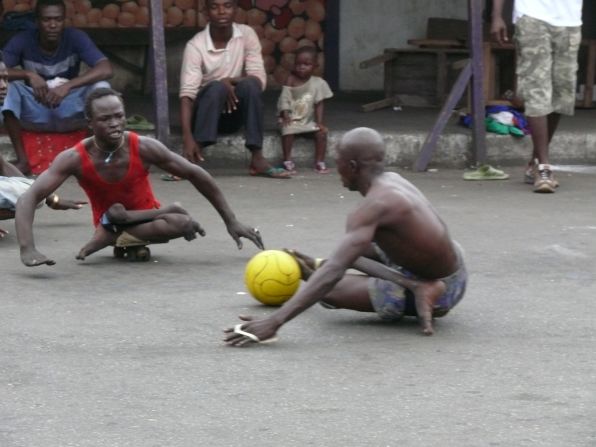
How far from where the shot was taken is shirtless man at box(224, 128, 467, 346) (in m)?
5.43

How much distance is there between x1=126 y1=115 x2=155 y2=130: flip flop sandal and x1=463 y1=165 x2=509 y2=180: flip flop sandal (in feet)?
7.96

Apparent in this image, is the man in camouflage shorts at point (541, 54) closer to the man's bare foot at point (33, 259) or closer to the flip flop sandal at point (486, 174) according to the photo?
the flip flop sandal at point (486, 174)

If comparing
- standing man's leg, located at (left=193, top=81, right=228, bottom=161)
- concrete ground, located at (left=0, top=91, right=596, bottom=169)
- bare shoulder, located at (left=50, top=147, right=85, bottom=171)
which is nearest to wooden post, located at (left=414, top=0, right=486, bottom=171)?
concrete ground, located at (left=0, top=91, right=596, bottom=169)

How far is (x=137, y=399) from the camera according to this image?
4754mm

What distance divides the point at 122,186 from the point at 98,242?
307mm

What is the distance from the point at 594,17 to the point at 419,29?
1.60m

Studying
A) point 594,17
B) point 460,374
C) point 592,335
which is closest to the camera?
point 460,374

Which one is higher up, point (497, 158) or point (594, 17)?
point (594, 17)

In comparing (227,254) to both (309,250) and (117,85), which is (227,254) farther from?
(117,85)

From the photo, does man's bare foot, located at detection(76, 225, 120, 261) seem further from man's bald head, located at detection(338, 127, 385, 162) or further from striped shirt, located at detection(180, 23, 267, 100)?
striped shirt, located at detection(180, 23, 267, 100)

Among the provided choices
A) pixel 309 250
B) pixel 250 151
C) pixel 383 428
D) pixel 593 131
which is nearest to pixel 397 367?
pixel 383 428

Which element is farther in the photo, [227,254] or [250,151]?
[250,151]

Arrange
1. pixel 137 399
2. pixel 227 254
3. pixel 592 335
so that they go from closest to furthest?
1. pixel 137 399
2. pixel 592 335
3. pixel 227 254

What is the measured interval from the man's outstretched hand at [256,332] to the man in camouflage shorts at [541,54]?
4.36 metres
